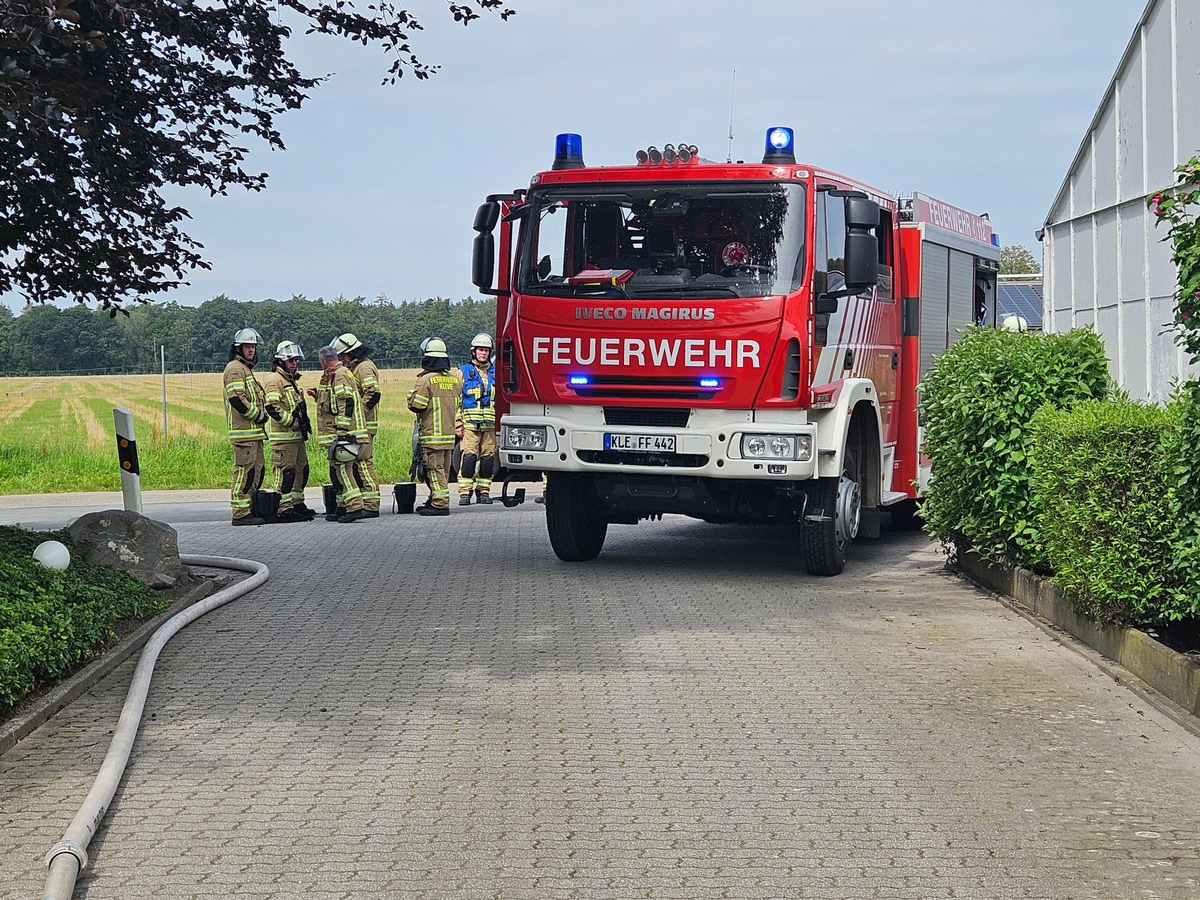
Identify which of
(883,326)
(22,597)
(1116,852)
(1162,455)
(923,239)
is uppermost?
(923,239)

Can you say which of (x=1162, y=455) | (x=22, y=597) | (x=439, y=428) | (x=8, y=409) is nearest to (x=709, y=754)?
(x=1162, y=455)

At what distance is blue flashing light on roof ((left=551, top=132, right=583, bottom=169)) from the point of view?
11469 millimetres

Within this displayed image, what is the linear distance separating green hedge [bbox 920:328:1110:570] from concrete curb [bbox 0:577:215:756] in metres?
5.66

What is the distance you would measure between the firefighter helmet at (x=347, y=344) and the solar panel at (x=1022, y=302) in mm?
16003

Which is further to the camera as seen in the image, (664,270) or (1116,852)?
(664,270)

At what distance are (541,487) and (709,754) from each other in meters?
15.9

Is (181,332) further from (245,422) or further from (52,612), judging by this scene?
(52,612)

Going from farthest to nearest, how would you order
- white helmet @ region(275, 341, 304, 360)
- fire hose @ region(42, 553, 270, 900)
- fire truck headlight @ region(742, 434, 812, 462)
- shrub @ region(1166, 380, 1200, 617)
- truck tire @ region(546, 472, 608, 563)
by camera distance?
white helmet @ region(275, 341, 304, 360) < truck tire @ region(546, 472, 608, 563) < fire truck headlight @ region(742, 434, 812, 462) < shrub @ region(1166, 380, 1200, 617) < fire hose @ region(42, 553, 270, 900)

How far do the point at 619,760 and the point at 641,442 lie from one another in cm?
498

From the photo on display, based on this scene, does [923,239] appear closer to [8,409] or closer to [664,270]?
[664,270]

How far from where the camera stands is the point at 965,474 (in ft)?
34.7

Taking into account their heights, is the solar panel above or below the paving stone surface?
above

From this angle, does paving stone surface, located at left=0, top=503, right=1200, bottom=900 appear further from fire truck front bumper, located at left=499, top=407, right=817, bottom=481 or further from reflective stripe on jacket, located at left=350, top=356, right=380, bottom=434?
reflective stripe on jacket, located at left=350, top=356, right=380, bottom=434

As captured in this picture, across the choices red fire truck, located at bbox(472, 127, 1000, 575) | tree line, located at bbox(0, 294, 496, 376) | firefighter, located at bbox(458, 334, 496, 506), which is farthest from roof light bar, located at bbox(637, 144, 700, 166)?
tree line, located at bbox(0, 294, 496, 376)
